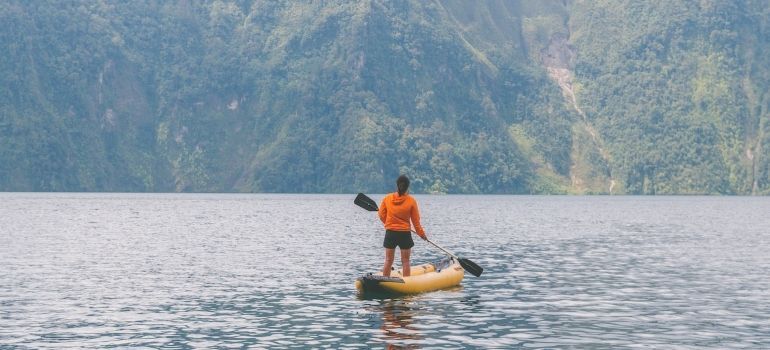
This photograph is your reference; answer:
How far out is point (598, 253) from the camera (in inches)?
2714

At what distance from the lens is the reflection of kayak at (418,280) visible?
39750mm

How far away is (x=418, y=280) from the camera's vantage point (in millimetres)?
41906

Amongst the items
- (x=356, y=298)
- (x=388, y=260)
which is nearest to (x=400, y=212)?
(x=388, y=260)

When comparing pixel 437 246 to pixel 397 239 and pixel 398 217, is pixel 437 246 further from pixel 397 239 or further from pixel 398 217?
pixel 398 217

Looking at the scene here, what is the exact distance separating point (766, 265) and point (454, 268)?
2188 centimetres

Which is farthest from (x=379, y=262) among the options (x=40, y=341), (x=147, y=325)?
(x=40, y=341)

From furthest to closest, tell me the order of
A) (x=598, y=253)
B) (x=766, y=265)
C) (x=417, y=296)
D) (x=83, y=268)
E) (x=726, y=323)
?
(x=598, y=253) < (x=766, y=265) < (x=83, y=268) < (x=417, y=296) < (x=726, y=323)

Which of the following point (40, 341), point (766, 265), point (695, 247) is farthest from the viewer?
point (695, 247)

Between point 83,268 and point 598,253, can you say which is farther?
point 598,253

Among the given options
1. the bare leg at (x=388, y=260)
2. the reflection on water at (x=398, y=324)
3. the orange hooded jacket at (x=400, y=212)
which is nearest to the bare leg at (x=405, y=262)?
the bare leg at (x=388, y=260)

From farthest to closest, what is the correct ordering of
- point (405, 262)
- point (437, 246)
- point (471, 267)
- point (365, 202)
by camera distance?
point (471, 267), point (437, 246), point (365, 202), point (405, 262)

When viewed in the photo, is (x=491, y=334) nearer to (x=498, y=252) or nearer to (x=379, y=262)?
(x=379, y=262)

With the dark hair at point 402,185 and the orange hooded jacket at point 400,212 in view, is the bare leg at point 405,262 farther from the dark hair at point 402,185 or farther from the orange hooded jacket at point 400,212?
the dark hair at point 402,185

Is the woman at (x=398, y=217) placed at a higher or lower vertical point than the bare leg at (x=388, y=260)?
higher
